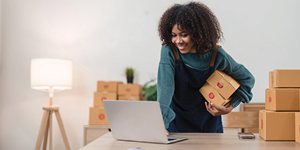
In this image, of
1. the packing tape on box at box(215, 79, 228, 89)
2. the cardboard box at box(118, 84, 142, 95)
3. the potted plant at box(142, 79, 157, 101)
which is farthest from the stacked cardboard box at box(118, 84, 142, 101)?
the packing tape on box at box(215, 79, 228, 89)

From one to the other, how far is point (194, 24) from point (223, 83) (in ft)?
1.20

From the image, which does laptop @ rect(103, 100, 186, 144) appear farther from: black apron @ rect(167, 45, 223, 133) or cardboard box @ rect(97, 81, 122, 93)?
cardboard box @ rect(97, 81, 122, 93)

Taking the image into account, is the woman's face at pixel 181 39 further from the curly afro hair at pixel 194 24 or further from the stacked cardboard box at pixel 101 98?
the stacked cardboard box at pixel 101 98

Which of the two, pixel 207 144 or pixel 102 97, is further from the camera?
pixel 102 97

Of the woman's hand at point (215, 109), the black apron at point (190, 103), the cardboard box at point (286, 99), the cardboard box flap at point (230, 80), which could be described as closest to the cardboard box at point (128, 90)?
the black apron at point (190, 103)

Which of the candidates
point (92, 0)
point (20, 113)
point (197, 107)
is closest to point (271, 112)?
point (197, 107)

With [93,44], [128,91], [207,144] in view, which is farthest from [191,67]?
Result: [93,44]

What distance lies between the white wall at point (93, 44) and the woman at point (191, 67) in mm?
1987

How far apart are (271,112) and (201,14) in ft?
2.00

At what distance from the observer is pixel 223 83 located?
1.68m

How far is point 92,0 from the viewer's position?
3924 mm

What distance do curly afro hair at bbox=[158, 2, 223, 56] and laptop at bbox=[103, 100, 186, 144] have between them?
551 millimetres

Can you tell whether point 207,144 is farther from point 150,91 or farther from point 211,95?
point 150,91

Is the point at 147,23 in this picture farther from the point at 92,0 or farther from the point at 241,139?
the point at 241,139
